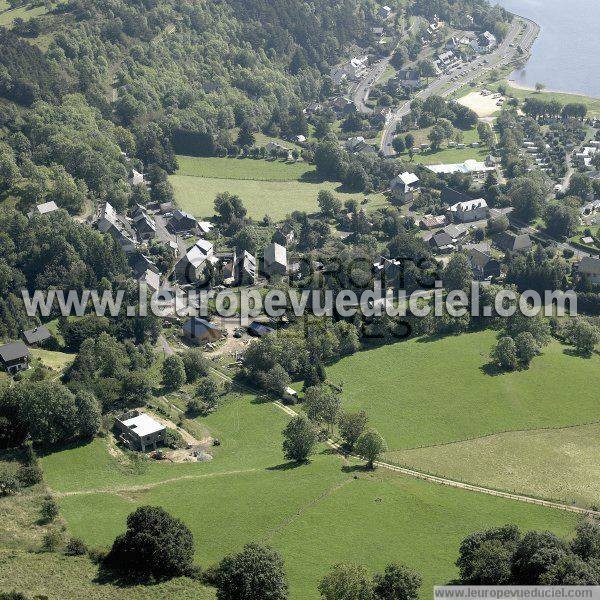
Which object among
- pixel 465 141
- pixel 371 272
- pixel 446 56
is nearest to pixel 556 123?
pixel 465 141

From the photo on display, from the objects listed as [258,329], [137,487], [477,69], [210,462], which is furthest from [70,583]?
[477,69]

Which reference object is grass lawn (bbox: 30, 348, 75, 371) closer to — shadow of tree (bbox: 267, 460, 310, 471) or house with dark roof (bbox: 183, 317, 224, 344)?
house with dark roof (bbox: 183, 317, 224, 344)

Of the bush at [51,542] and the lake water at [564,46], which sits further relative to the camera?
the lake water at [564,46]

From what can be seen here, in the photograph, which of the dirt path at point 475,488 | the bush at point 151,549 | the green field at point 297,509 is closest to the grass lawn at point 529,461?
the dirt path at point 475,488

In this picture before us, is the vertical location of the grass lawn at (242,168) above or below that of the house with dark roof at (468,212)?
above

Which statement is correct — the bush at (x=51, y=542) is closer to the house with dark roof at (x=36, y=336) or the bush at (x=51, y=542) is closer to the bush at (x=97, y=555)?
the bush at (x=97, y=555)
